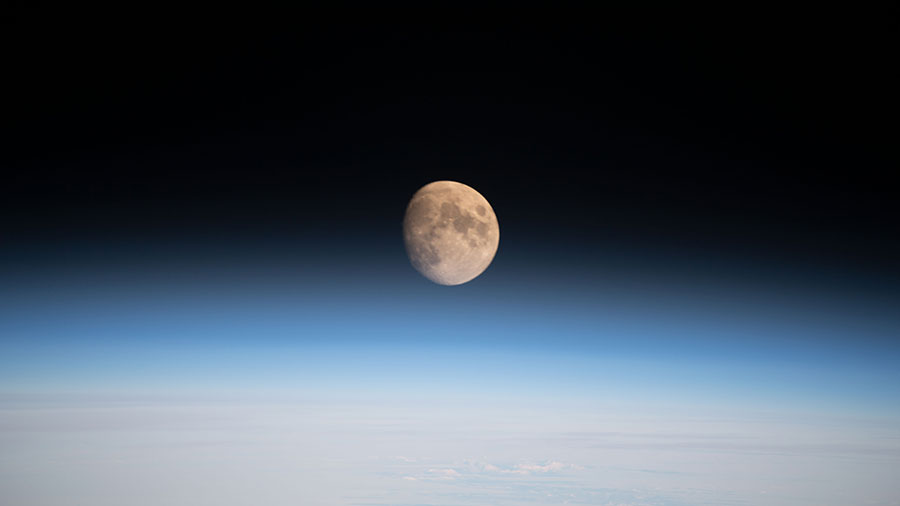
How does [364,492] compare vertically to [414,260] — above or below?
below

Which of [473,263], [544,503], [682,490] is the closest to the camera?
[473,263]

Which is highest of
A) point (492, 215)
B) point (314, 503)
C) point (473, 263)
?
point (492, 215)

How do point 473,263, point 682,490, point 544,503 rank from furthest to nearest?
1. point 682,490
2. point 544,503
3. point 473,263

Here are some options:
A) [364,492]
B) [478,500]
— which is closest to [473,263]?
[478,500]

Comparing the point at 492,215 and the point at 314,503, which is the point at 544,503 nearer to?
the point at 314,503

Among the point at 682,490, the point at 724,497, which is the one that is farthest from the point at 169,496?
the point at 724,497

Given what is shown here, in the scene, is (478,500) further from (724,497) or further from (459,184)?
(459,184)

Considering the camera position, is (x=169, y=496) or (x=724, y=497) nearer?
(x=169, y=496)
